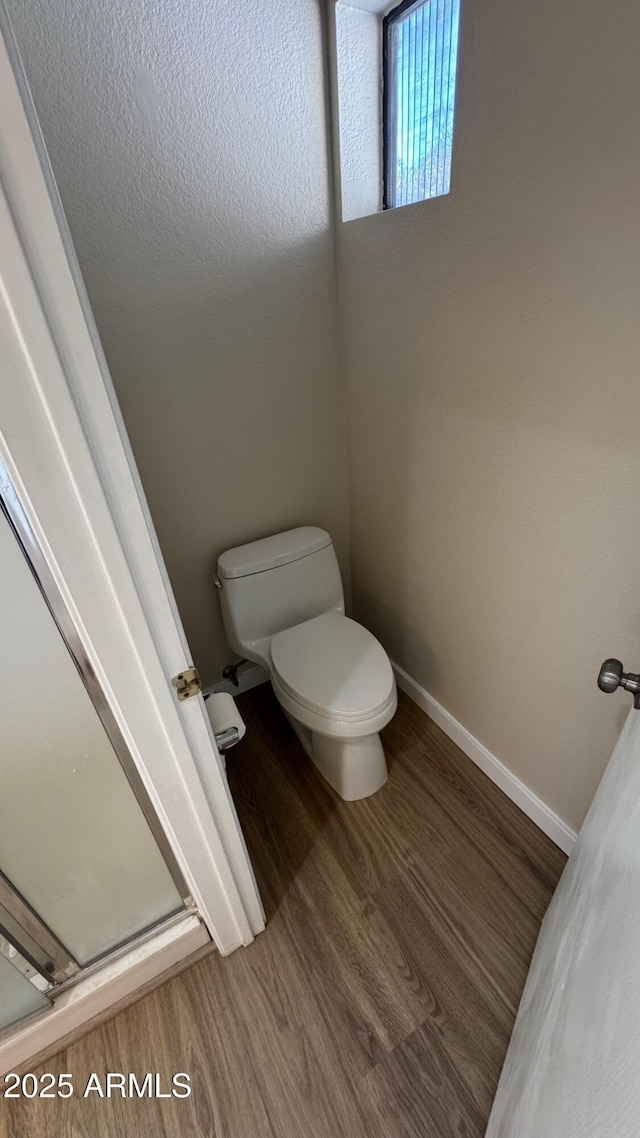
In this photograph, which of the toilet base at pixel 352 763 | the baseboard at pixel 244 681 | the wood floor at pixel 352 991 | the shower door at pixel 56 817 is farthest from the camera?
the baseboard at pixel 244 681

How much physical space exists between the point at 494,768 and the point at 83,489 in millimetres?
1419

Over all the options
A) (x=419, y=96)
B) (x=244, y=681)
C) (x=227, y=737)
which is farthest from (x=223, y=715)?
(x=419, y=96)

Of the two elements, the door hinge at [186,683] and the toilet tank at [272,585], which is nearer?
the door hinge at [186,683]

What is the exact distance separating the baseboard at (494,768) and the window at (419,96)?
4.88 ft

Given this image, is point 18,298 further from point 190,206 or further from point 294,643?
point 294,643

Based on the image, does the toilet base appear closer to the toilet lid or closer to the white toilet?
the white toilet

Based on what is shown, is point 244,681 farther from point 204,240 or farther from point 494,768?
point 204,240

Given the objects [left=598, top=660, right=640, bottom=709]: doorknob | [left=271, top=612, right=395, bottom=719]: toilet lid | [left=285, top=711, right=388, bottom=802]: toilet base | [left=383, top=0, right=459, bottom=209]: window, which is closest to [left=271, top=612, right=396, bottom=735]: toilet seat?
[left=271, top=612, right=395, bottom=719]: toilet lid

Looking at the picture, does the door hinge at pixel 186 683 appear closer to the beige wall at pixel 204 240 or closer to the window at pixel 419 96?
the beige wall at pixel 204 240

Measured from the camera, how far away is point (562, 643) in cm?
115

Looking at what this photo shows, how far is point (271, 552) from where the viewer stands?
159 centimetres

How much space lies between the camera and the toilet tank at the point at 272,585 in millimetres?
1569

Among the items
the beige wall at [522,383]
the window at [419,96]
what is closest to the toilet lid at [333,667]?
the beige wall at [522,383]

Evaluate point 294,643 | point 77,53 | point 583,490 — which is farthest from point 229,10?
point 294,643
